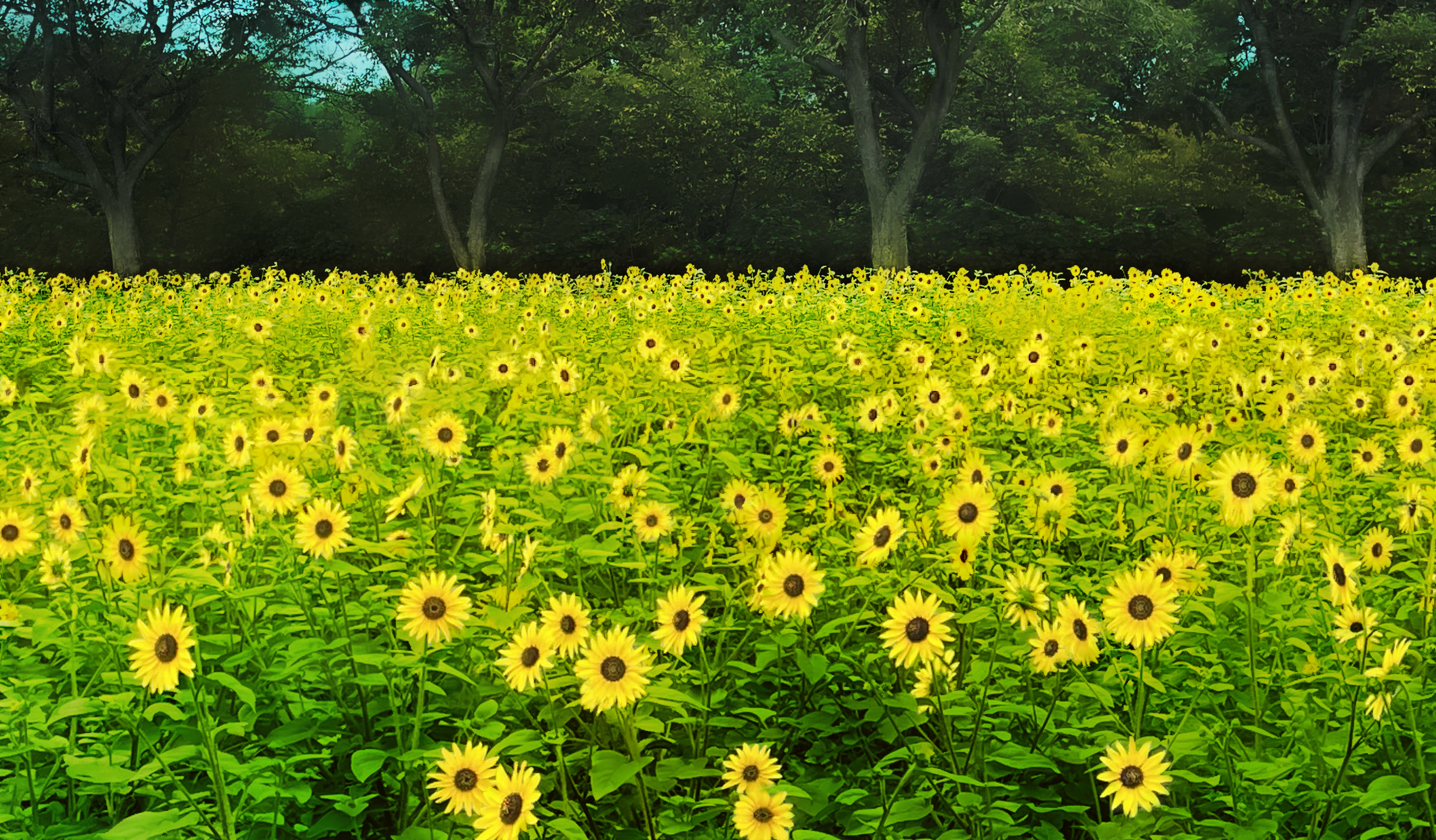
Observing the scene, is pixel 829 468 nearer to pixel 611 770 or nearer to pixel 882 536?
pixel 882 536

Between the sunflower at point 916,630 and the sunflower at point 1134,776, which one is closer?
the sunflower at point 1134,776

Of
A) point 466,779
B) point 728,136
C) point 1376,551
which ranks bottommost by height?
point 466,779

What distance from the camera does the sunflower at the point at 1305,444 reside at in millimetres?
2910

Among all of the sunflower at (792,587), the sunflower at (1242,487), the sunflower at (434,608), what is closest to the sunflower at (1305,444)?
the sunflower at (1242,487)

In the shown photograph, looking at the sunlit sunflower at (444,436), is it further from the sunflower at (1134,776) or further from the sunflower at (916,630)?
the sunflower at (1134,776)

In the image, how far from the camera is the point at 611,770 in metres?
1.99

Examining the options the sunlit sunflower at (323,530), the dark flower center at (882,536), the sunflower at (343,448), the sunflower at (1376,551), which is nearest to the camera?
the dark flower center at (882,536)

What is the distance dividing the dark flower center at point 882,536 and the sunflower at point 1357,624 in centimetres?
83

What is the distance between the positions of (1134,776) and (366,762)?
4.37ft

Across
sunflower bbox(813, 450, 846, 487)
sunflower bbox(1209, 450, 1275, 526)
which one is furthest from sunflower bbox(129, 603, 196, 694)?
sunflower bbox(1209, 450, 1275, 526)

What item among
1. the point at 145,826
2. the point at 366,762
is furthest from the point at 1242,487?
the point at 145,826

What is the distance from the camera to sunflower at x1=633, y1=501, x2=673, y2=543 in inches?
96.5

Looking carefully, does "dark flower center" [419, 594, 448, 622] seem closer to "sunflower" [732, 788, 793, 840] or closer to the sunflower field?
the sunflower field

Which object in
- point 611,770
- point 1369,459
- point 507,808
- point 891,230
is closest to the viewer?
point 507,808
